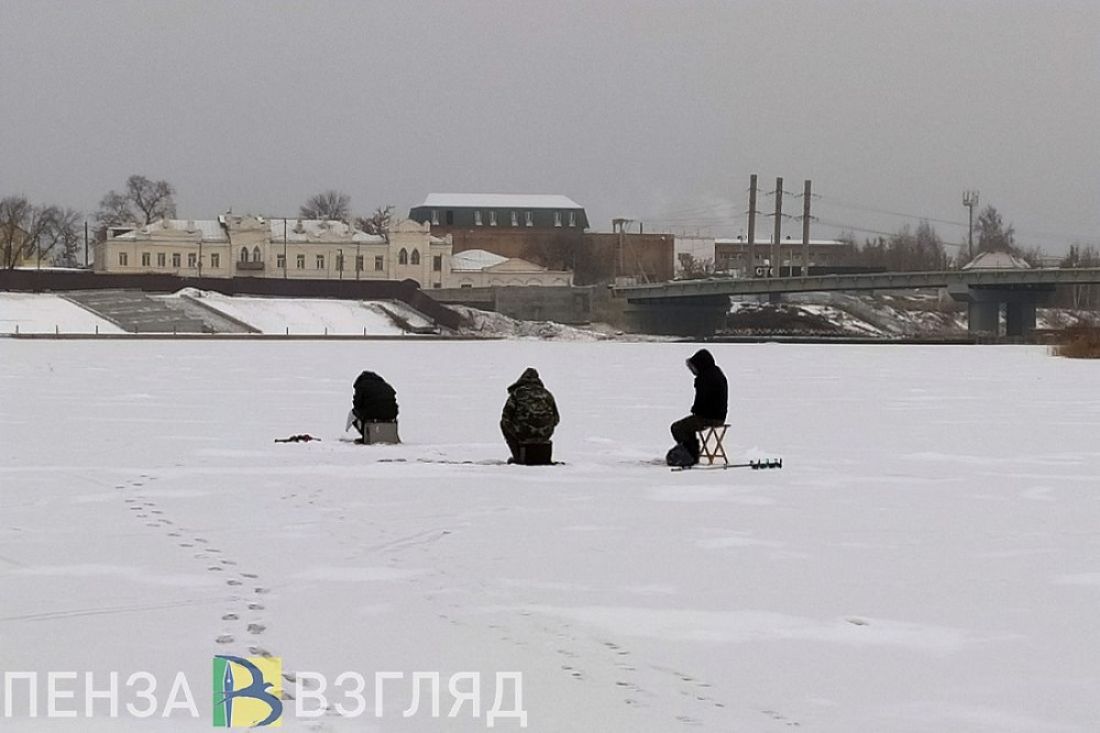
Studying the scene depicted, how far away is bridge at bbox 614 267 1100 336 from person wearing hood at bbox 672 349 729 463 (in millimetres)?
85417

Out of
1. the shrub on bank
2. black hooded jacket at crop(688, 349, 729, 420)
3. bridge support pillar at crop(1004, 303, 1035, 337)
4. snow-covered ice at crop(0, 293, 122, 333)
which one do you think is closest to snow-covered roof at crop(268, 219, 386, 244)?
snow-covered ice at crop(0, 293, 122, 333)

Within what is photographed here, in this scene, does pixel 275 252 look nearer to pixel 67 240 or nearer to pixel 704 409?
pixel 67 240

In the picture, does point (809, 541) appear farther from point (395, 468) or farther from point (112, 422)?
point (112, 422)

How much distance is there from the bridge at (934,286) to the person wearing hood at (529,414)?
86.3 m

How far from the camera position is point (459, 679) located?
803 cm

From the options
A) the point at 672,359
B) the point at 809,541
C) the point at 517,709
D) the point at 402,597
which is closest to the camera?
the point at 517,709

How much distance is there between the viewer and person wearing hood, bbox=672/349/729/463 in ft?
60.1

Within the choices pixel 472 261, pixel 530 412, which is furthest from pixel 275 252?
pixel 530 412

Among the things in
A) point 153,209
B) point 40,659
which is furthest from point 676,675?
point 153,209

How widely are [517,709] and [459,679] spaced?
0.61 metres

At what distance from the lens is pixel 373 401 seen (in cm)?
2098

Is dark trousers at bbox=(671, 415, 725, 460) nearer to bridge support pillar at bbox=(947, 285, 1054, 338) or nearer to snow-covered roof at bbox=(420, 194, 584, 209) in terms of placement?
bridge support pillar at bbox=(947, 285, 1054, 338)

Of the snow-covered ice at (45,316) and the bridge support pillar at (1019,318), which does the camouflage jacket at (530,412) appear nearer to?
the snow-covered ice at (45,316)

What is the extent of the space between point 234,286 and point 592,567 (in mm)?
98642
